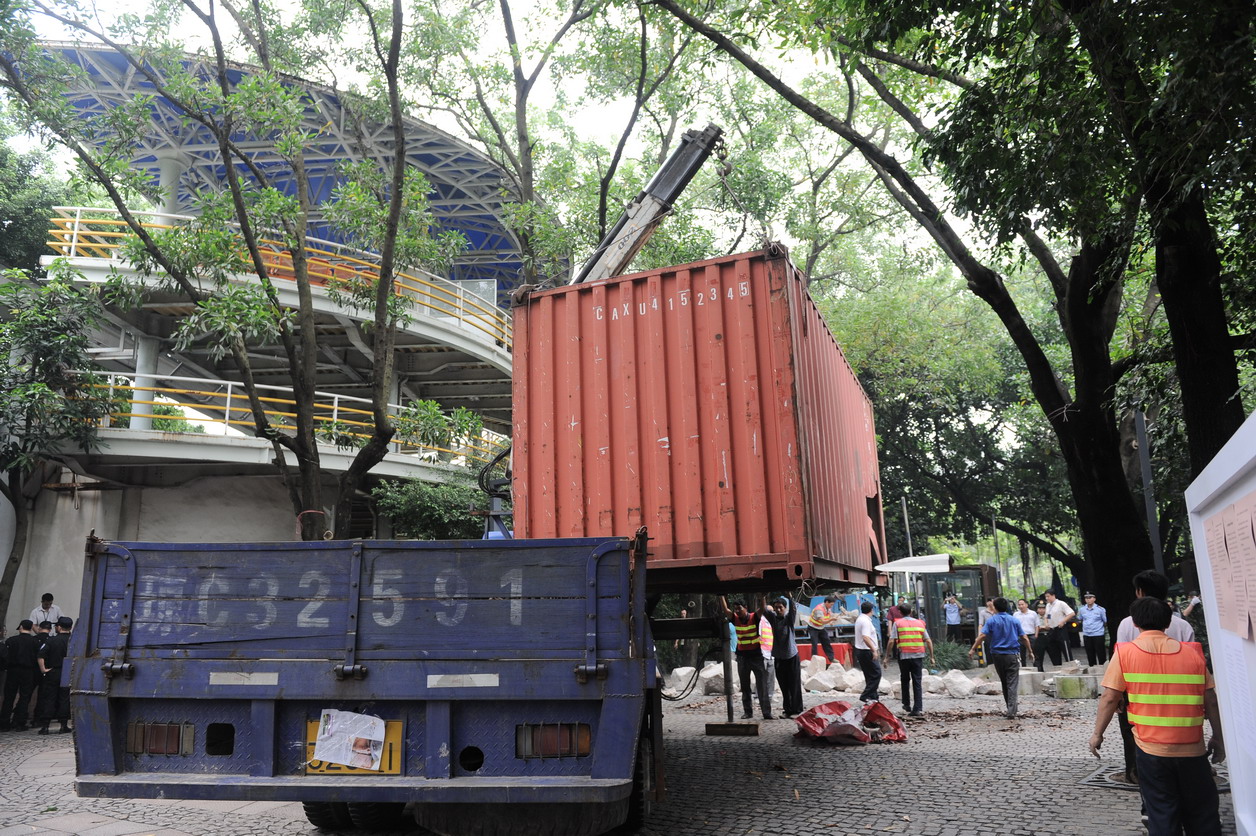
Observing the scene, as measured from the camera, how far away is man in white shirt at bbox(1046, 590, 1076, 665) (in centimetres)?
1809

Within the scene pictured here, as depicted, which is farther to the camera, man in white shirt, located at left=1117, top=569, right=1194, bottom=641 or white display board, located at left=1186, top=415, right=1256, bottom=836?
man in white shirt, located at left=1117, top=569, right=1194, bottom=641

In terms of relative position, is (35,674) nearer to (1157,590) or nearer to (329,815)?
(329,815)

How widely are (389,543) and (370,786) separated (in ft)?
3.63

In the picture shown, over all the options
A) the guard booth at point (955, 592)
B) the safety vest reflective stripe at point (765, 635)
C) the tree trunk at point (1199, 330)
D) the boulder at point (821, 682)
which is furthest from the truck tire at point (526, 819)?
the guard booth at point (955, 592)

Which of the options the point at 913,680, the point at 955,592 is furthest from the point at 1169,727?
the point at 955,592

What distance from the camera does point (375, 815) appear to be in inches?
220

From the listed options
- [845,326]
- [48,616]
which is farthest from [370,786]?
[845,326]

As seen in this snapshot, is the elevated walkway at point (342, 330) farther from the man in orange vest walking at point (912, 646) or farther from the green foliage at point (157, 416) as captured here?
the man in orange vest walking at point (912, 646)

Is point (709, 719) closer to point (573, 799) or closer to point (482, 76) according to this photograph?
point (573, 799)

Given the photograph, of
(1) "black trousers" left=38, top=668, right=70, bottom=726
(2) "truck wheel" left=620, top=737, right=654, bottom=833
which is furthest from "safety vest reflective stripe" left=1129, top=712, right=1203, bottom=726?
(1) "black trousers" left=38, top=668, right=70, bottom=726

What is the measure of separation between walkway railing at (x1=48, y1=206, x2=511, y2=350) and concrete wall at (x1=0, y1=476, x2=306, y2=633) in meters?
4.64

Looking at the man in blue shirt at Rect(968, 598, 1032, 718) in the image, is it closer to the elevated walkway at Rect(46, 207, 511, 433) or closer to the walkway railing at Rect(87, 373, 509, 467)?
the walkway railing at Rect(87, 373, 509, 467)

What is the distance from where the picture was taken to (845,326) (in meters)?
24.0

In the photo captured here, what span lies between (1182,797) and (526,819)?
3.08m
